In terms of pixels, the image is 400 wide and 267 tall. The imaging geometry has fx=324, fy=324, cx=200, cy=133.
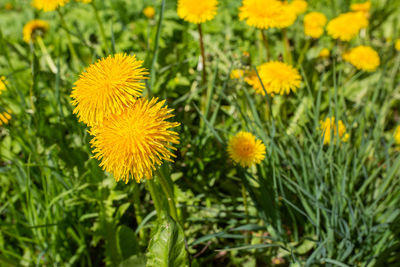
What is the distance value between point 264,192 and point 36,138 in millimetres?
1169

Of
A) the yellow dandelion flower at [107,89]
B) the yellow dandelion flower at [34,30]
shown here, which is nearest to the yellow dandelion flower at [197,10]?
the yellow dandelion flower at [107,89]

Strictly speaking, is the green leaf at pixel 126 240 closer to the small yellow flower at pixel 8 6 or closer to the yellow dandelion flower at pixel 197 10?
the yellow dandelion flower at pixel 197 10

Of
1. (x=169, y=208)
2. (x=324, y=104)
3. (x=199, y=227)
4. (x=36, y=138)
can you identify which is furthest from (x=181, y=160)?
(x=324, y=104)

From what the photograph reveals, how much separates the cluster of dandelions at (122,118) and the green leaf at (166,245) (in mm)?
181

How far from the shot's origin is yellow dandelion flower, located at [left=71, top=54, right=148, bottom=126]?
90 centimetres

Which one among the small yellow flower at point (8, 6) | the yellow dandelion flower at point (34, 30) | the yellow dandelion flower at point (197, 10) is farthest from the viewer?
the small yellow flower at point (8, 6)

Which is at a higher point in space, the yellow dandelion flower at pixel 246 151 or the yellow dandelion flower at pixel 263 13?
the yellow dandelion flower at pixel 263 13

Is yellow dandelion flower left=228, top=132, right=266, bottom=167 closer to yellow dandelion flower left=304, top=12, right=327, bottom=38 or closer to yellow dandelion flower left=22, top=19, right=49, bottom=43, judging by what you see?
yellow dandelion flower left=304, top=12, right=327, bottom=38

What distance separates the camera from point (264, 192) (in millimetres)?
1354

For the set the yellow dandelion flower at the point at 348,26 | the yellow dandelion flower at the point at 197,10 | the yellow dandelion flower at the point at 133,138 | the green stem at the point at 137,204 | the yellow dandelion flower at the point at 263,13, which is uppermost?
the yellow dandelion flower at the point at 197,10

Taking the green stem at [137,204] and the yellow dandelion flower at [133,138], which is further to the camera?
the green stem at [137,204]

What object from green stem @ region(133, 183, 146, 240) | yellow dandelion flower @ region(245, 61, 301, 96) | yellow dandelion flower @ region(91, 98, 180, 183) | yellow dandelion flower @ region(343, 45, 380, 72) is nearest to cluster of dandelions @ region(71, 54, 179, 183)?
yellow dandelion flower @ region(91, 98, 180, 183)

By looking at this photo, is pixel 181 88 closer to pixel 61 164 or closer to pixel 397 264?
pixel 61 164

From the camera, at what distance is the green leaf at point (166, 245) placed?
0.97 meters
